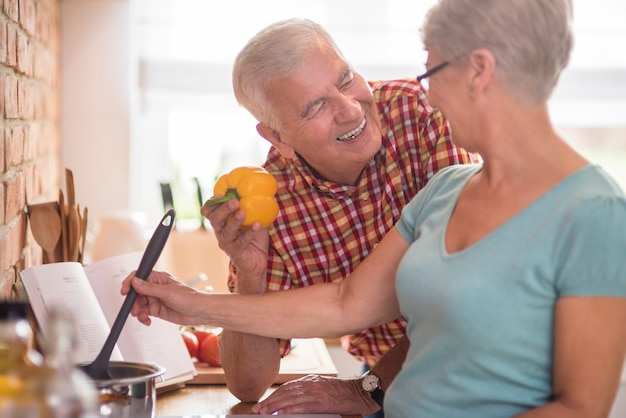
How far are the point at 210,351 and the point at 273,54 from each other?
679mm

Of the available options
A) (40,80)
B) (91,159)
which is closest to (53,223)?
(40,80)

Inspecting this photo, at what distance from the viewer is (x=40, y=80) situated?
242cm

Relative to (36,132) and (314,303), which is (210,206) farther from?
(36,132)

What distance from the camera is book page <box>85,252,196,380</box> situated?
5.50 feet

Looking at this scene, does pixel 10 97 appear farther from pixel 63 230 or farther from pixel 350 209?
pixel 350 209

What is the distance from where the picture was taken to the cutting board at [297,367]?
1827 millimetres

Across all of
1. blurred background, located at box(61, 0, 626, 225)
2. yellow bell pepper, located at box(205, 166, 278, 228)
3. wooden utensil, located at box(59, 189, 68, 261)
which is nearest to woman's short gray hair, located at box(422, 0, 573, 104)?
yellow bell pepper, located at box(205, 166, 278, 228)

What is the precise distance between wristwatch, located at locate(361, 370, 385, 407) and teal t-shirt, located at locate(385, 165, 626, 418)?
40 centimetres

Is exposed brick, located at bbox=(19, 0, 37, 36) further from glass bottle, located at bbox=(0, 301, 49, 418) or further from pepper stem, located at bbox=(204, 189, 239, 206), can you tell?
glass bottle, located at bbox=(0, 301, 49, 418)

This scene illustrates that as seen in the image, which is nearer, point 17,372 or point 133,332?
point 17,372

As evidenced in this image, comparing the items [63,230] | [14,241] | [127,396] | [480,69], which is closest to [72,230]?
[63,230]

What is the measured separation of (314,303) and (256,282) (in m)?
0.32

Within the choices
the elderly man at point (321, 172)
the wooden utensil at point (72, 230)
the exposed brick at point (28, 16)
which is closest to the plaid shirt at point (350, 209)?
the elderly man at point (321, 172)

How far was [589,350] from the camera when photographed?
3.48ft
